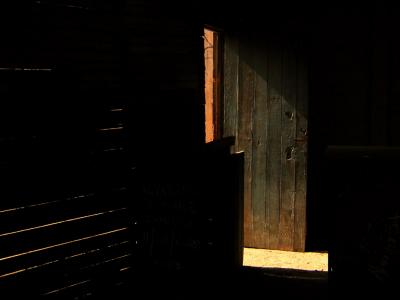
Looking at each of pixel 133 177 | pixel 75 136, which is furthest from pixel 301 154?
pixel 75 136

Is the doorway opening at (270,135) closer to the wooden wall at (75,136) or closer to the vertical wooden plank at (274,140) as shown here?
the vertical wooden plank at (274,140)

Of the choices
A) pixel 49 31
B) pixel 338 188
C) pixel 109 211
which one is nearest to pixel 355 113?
pixel 338 188

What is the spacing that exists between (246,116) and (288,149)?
76cm

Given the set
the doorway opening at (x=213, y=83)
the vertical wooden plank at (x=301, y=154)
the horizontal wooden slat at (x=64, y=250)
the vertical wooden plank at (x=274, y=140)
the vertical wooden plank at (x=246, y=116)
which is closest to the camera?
the horizontal wooden slat at (x=64, y=250)

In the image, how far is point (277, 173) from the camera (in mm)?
6965

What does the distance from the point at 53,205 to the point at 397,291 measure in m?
2.31

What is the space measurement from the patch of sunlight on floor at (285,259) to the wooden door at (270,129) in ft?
0.41

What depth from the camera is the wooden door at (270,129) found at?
672cm

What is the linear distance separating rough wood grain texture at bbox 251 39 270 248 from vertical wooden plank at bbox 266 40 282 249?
Result: 0.06m

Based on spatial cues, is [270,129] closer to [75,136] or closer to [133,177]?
[133,177]

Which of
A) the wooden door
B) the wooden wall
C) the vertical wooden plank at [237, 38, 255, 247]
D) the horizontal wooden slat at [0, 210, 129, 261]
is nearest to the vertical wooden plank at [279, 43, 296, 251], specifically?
the wooden door

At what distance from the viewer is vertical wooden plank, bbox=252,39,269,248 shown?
22.5ft

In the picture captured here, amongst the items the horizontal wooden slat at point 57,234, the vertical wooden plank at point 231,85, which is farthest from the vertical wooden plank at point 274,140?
the horizontal wooden slat at point 57,234

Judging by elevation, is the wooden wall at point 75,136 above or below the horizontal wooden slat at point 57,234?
above
